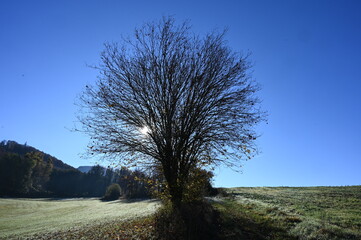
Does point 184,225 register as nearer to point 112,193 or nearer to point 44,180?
point 112,193

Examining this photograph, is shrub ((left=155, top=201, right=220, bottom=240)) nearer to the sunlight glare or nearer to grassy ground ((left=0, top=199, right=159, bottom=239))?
grassy ground ((left=0, top=199, right=159, bottom=239))

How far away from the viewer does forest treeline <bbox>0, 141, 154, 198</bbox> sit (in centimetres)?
7338

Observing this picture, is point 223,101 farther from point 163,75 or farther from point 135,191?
point 135,191

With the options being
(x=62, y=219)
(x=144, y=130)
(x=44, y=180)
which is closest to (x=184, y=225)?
(x=144, y=130)

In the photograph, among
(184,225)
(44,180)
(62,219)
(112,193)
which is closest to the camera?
(184,225)

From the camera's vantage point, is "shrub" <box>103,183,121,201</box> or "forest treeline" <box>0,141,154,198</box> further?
"forest treeline" <box>0,141,154,198</box>

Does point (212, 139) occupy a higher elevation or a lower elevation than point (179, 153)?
higher

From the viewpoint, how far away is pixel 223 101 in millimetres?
13602

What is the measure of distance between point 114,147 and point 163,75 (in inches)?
200

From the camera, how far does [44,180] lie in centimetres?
9906

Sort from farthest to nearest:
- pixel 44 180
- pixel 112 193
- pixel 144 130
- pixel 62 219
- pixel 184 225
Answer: pixel 44 180 → pixel 112 193 → pixel 62 219 → pixel 144 130 → pixel 184 225

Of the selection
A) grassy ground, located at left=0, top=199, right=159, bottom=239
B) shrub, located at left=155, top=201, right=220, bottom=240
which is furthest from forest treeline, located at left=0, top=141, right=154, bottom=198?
shrub, located at left=155, top=201, right=220, bottom=240

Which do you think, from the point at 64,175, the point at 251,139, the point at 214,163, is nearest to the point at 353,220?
the point at 251,139

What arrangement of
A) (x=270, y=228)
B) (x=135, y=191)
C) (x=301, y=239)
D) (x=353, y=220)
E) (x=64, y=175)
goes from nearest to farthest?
(x=301, y=239)
(x=270, y=228)
(x=353, y=220)
(x=135, y=191)
(x=64, y=175)
